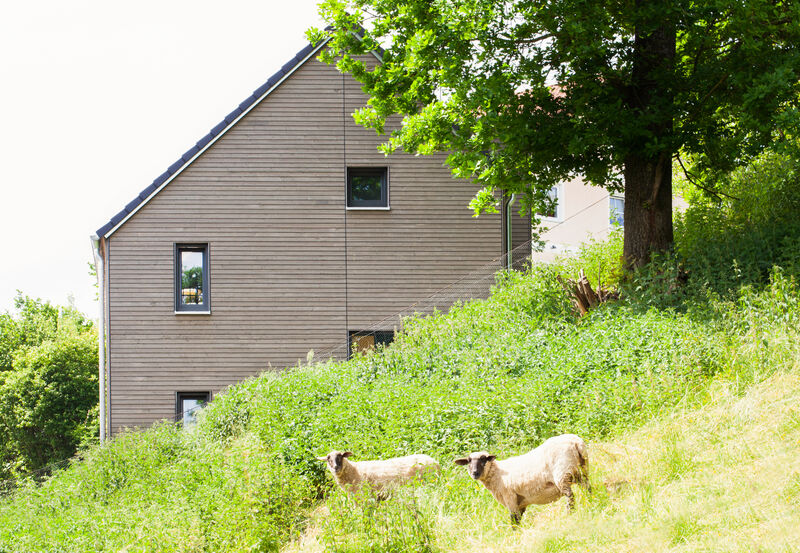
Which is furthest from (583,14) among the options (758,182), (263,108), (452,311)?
(263,108)

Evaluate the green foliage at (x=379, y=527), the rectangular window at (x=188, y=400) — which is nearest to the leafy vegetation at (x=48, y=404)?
the rectangular window at (x=188, y=400)

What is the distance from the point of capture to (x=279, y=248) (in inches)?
673

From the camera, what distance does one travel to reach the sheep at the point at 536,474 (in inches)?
244

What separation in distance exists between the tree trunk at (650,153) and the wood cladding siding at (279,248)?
207 inches

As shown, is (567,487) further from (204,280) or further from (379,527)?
(204,280)

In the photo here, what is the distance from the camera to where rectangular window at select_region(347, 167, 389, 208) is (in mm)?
17375

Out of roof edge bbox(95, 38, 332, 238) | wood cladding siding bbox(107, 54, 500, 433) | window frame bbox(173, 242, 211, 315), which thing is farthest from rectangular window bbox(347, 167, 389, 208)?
window frame bbox(173, 242, 211, 315)

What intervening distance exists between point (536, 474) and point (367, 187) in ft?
39.5

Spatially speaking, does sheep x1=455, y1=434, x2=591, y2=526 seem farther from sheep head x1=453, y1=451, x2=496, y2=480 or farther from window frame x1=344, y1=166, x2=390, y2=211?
window frame x1=344, y1=166, x2=390, y2=211

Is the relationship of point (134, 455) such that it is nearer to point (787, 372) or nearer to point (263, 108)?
point (263, 108)

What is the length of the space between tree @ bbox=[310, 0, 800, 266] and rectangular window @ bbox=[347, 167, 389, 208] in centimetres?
428

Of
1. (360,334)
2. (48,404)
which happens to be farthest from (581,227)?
(48,404)

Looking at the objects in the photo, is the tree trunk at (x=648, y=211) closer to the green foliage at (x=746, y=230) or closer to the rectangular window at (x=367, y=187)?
the green foliage at (x=746, y=230)

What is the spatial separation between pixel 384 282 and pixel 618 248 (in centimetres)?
551
